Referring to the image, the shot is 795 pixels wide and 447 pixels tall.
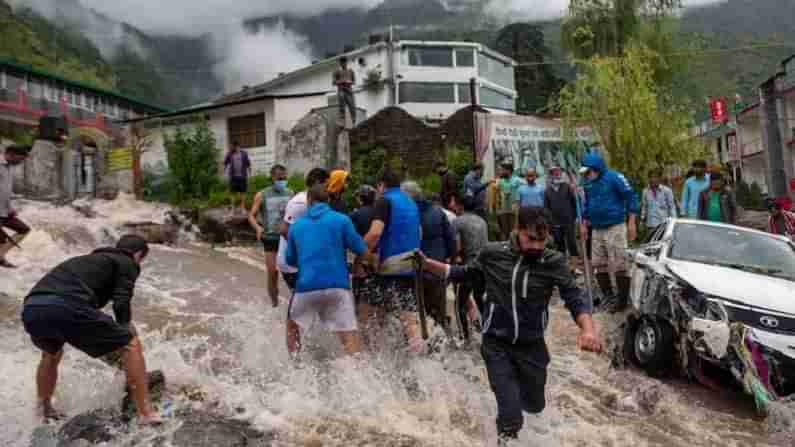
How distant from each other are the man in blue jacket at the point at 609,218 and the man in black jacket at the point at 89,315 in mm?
6230

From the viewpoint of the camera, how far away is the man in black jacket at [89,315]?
4699mm

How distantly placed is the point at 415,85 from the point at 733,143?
78.1 feet

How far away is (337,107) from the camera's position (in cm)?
2117

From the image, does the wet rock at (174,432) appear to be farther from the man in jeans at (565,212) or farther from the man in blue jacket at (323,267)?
the man in jeans at (565,212)

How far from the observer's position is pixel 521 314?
4.12 meters

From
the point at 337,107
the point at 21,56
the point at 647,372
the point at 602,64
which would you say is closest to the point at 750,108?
Result: the point at 602,64

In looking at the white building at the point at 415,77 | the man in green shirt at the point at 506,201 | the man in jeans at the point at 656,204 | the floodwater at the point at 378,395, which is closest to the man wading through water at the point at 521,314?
the floodwater at the point at 378,395

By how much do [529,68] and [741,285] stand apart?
53.4 meters

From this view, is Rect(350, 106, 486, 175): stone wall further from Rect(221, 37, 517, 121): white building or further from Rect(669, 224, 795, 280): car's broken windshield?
Rect(221, 37, 517, 121): white building

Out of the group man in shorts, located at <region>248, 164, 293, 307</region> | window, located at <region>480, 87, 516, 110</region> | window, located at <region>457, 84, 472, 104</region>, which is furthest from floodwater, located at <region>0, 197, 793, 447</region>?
window, located at <region>457, 84, 472, 104</region>

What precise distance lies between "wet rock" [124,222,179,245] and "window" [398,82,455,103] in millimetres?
27463

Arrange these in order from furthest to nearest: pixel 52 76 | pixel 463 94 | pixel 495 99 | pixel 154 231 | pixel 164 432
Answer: pixel 495 99 < pixel 463 94 < pixel 52 76 < pixel 154 231 < pixel 164 432

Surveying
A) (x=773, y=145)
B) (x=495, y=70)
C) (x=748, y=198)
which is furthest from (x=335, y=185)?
(x=495, y=70)

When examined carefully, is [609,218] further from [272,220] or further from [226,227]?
[226,227]
